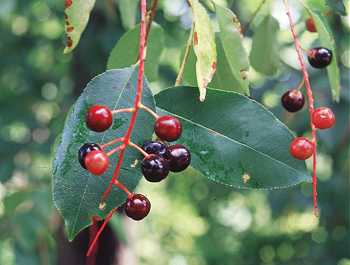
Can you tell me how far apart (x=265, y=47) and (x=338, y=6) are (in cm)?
18

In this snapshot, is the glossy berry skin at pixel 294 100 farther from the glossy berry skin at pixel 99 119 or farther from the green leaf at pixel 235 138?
the glossy berry skin at pixel 99 119

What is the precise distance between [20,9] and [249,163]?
182cm

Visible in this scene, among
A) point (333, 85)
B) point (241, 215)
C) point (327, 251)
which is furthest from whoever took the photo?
point (241, 215)

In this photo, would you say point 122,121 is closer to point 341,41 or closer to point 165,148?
point 165,148

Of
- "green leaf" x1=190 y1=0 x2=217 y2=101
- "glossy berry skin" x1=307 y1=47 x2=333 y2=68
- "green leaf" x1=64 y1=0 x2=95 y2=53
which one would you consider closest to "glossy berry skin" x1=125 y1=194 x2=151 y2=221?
"green leaf" x1=190 y1=0 x2=217 y2=101

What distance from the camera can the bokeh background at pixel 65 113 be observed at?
2215 millimetres

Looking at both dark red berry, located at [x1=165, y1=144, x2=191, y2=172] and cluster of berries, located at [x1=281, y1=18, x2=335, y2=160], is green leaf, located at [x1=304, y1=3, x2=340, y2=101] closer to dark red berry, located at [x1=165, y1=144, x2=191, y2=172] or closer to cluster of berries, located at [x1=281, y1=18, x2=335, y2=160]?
cluster of berries, located at [x1=281, y1=18, x2=335, y2=160]

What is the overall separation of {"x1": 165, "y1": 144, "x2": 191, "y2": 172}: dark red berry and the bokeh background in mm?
486

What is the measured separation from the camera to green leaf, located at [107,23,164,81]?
1021mm

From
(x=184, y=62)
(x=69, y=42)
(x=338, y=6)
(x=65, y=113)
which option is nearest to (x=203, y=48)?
(x=184, y=62)

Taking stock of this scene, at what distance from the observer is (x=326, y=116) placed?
872mm

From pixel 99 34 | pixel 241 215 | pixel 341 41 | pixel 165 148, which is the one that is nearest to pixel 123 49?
pixel 165 148

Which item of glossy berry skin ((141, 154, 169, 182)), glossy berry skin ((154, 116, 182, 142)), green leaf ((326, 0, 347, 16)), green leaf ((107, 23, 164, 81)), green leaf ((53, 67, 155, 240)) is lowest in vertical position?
green leaf ((107, 23, 164, 81))

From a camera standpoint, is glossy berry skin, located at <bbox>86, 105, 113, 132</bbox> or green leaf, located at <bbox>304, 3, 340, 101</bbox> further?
green leaf, located at <bbox>304, 3, 340, 101</bbox>
